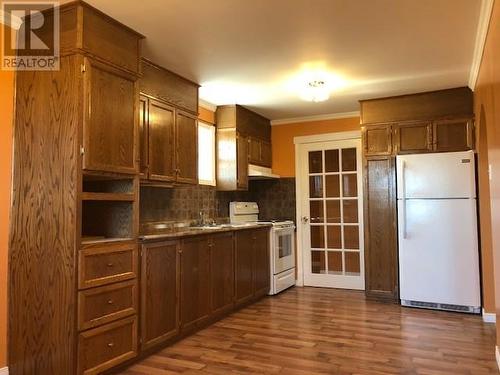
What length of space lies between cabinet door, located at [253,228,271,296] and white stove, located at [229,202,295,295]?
0.24 ft

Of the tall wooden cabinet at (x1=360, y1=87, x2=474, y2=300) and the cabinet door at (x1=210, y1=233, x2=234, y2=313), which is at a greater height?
the tall wooden cabinet at (x1=360, y1=87, x2=474, y2=300)

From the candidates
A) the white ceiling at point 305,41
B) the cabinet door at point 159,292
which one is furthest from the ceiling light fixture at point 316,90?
the cabinet door at point 159,292

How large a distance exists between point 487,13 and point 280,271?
3.72m

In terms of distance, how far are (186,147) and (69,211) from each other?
1.64 metres

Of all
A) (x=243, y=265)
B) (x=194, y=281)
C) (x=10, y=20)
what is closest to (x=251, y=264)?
(x=243, y=265)

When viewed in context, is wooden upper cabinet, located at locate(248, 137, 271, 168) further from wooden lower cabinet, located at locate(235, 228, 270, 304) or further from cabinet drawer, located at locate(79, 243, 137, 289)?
cabinet drawer, located at locate(79, 243, 137, 289)

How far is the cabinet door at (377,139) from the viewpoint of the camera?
15.7 ft

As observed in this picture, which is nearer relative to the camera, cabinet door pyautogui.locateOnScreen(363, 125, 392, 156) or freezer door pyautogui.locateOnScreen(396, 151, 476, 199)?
freezer door pyautogui.locateOnScreen(396, 151, 476, 199)

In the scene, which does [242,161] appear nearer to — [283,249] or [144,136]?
[283,249]

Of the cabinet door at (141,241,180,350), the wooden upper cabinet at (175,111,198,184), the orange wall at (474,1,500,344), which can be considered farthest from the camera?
the wooden upper cabinet at (175,111,198,184)

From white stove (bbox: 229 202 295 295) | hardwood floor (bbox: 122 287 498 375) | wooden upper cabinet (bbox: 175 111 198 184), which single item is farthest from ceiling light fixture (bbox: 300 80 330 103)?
hardwood floor (bbox: 122 287 498 375)

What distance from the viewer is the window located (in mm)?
4852

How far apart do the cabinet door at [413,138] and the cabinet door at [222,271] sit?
91.0 inches

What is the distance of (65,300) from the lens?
245cm
